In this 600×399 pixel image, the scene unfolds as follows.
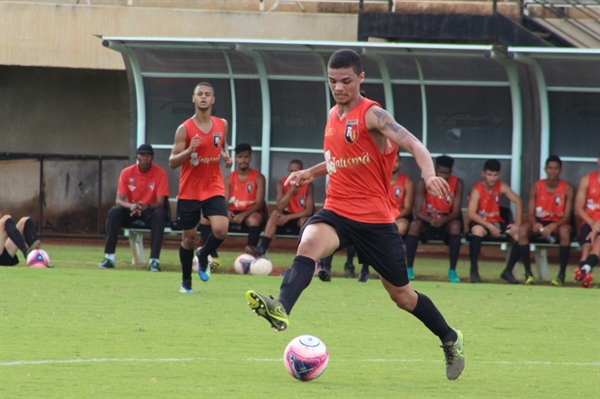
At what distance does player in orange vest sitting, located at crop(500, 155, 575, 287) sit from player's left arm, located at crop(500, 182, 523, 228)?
0.36 ft

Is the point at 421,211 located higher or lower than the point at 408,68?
lower

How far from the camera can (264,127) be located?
1653 centimetres

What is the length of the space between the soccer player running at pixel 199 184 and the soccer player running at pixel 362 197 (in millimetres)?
4531

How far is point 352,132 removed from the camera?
6.41 metres

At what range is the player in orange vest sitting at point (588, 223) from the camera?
44.6 ft

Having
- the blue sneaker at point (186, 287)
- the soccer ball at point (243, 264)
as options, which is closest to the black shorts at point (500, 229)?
the soccer ball at point (243, 264)

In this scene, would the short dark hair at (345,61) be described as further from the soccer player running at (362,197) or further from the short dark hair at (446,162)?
the short dark hair at (446,162)

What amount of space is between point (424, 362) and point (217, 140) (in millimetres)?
4802

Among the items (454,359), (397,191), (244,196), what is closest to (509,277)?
(397,191)

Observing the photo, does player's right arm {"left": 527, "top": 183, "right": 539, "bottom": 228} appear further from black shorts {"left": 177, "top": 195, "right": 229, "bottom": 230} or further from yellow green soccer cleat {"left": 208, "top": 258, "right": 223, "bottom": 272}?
black shorts {"left": 177, "top": 195, "right": 229, "bottom": 230}

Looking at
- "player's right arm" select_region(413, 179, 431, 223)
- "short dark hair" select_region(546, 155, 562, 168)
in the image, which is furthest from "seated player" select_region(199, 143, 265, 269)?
"short dark hair" select_region(546, 155, 562, 168)

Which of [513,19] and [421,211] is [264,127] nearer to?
[421,211]

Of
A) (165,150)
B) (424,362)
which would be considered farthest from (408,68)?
(424,362)

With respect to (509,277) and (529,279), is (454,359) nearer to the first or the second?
(509,277)
